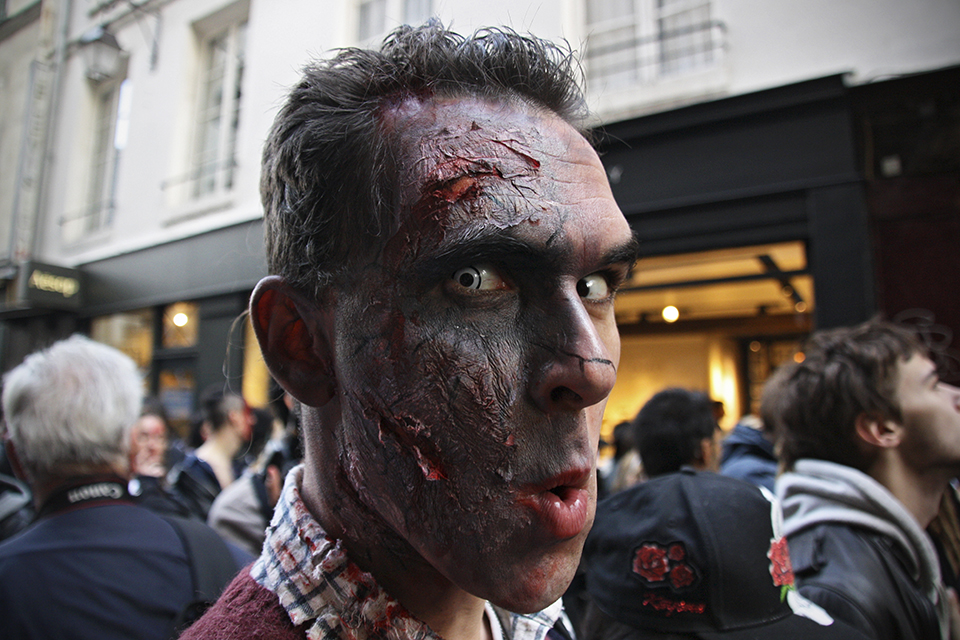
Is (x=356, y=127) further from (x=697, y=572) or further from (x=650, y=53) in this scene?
(x=650, y=53)

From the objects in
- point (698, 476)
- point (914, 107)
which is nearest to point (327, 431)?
point (698, 476)

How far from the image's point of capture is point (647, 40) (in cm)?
593

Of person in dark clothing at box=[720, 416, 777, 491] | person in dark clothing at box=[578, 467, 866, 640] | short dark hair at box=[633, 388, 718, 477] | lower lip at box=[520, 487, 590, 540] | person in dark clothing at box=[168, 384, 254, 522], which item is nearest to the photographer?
lower lip at box=[520, 487, 590, 540]

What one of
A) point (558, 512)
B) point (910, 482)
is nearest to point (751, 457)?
point (910, 482)

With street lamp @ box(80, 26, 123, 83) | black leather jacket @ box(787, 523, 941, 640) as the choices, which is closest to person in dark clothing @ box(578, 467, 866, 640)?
black leather jacket @ box(787, 523, 941, 640)

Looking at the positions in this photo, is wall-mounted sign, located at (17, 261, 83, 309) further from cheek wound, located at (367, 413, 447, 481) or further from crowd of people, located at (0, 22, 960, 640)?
cheek wound, located at (367, 413, 447, 481)

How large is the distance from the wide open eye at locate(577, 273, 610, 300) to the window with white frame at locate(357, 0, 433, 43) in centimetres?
464

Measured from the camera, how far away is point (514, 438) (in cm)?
82

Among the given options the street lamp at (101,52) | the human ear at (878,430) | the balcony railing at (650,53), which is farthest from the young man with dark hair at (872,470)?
the street lamp at (101,52)

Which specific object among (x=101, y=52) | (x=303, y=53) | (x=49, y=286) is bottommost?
(x=303, y=53)

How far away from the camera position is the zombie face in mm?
803

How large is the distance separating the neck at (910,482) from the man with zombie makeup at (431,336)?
5.95 ft

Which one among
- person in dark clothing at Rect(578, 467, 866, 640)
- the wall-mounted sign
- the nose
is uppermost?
the wall-mounted sign

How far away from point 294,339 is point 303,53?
181 cm
